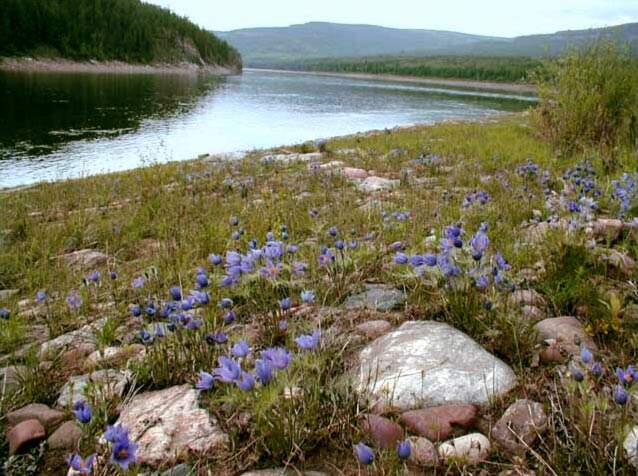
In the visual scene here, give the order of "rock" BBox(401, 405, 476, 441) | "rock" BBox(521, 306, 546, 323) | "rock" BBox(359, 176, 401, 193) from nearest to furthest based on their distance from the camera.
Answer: "rock" BBox(401, 405, 476, 441), "rock" BBox(521, 306, 546, 323), "rock" BBox(359, 176, 401, 193)

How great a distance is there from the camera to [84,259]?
423 cm

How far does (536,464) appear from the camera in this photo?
161cm

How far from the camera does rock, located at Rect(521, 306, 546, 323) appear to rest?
2482mm

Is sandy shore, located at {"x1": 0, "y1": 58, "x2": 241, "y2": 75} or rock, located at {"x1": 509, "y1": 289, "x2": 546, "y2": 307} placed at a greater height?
sandy shore, located at {"x1": 0, "y1": 58, "x2": 241, "y2": 75}

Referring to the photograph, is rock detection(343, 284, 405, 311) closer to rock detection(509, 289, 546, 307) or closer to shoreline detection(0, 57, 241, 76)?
rock detection(509, 289, 546, 307)

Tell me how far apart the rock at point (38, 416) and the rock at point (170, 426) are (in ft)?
0.87

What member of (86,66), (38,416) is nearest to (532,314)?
(38,416)

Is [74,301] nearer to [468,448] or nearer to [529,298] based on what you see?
[468,448]

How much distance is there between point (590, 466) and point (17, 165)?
585 inches

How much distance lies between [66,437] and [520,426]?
1.68m

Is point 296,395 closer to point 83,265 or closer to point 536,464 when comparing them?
point 536,464

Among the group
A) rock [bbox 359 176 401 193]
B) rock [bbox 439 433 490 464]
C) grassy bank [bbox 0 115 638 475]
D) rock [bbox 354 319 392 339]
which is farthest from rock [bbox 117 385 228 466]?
rock [bbox 359 176 401 193]

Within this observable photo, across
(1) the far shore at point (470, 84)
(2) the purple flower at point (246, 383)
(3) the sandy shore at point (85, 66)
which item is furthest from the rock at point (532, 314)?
(1) the far shore at point (470, 84)

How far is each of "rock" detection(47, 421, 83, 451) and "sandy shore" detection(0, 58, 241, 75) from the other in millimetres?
62904
